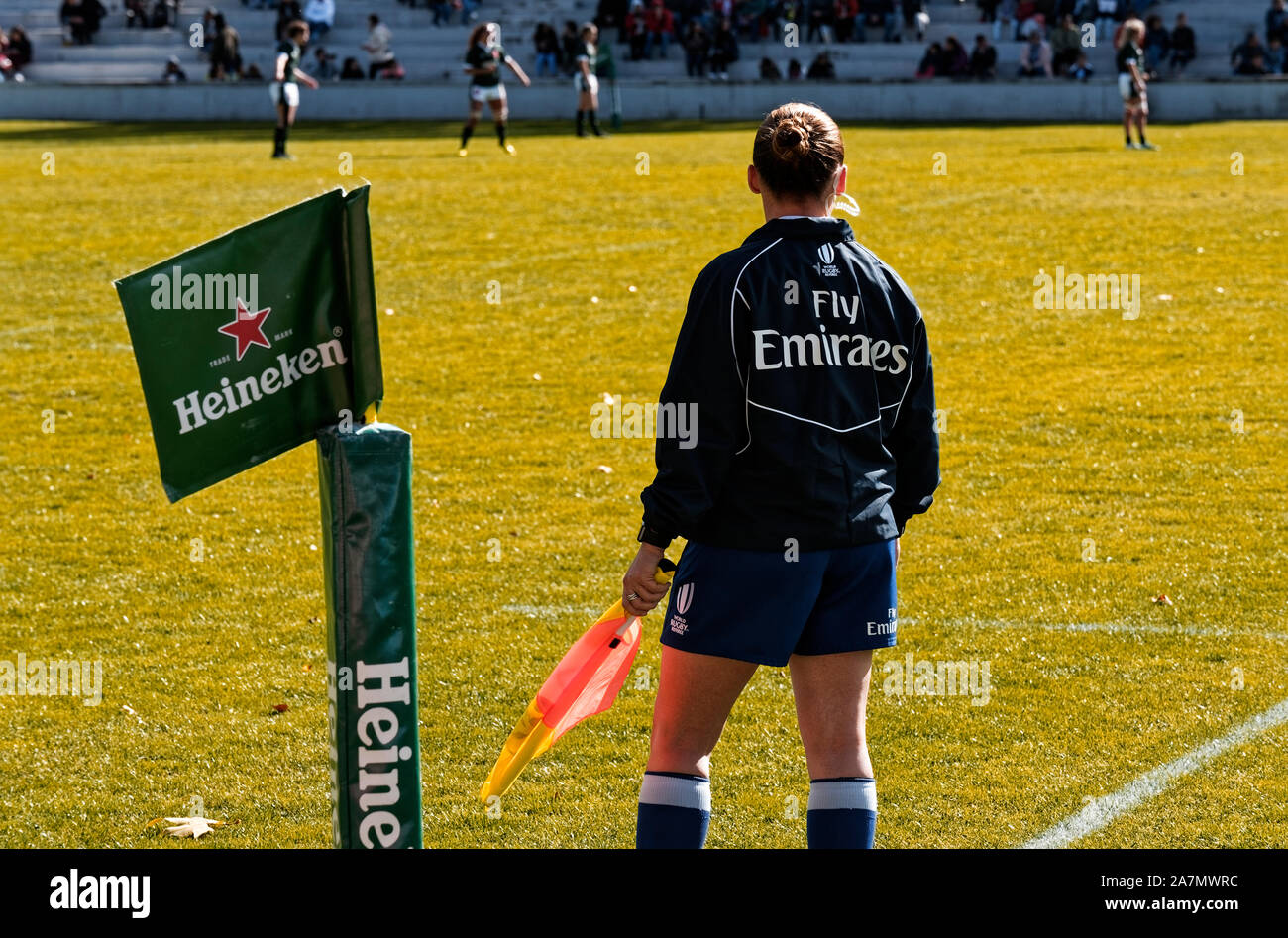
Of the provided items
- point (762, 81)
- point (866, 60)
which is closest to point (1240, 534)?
point (762, 81)

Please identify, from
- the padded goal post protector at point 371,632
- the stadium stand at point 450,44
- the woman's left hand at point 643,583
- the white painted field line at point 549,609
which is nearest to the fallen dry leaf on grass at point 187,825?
the padded goal post protector at point 371,632

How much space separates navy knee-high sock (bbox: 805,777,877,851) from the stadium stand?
32976 millimetres

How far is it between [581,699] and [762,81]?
32110 mm

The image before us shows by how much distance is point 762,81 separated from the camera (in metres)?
34.8

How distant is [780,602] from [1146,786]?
1869 millimetres

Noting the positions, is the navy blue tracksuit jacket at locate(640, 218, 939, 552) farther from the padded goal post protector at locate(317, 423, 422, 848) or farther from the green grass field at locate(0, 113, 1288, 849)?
the green grass field at locate(0, 113, 1288, 849)

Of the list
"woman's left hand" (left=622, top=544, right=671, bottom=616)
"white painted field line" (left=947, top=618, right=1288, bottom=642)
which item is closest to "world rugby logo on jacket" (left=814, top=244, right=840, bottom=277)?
"woman's left hand" (left=622, top=544, right=671, bottom=616)

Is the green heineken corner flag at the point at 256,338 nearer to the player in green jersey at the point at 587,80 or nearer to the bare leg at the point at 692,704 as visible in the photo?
the bare leg at the point at 692,704

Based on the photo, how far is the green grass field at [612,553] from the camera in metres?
4.84

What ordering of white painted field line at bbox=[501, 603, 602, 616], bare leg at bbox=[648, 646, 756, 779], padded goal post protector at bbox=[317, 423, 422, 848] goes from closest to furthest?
padded goal post protector at bbox=[317, 423, 422, 848] < bare leg at bbox=[648, 646, 756, 779] < white painted field line at bbox=[501, 603, 602, 616]

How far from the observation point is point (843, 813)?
3648 mm

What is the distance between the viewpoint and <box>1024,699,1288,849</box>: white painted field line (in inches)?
177

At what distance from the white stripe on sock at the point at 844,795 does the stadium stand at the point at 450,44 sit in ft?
108

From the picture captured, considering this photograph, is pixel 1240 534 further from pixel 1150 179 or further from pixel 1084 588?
pixel 1150 179
